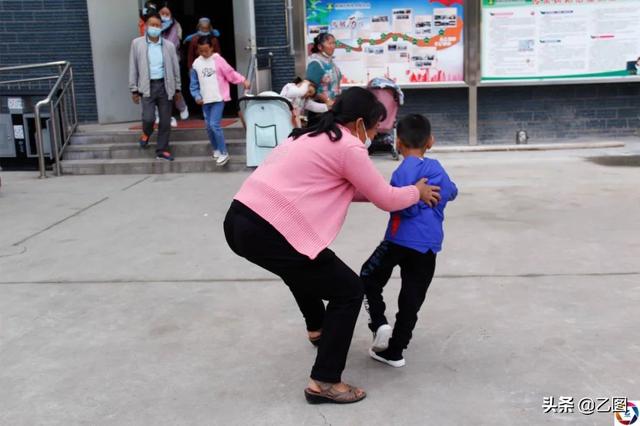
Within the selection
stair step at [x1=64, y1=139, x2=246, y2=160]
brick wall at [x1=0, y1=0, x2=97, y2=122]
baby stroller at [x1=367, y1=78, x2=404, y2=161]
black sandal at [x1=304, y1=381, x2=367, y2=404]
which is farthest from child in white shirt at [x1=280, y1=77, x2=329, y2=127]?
black sandal at [x1=304, y1=381, x2=367, y2=404]

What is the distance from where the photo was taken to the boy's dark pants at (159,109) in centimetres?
902

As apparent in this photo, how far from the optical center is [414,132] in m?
3.38

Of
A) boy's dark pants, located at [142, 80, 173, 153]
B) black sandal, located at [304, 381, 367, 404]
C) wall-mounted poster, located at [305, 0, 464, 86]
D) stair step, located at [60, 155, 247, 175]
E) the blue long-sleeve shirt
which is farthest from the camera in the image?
wall-mounted poster, located at [305, 0, 464, 86]

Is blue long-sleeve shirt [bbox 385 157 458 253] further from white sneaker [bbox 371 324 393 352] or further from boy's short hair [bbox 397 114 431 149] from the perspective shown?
white sneaker [bbox 371 324 393 352]

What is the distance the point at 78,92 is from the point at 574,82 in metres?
7.11

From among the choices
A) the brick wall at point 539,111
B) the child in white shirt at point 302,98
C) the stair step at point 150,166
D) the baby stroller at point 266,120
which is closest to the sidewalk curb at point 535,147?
the brick wall at point 539,111

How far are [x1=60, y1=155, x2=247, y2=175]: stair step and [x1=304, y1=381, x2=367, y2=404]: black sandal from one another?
6142 millimetres

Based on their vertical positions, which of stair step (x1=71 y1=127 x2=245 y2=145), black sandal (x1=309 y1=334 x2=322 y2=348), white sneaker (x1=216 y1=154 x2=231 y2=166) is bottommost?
black sandal (x1=309 y1=334 x2=322 y2=348)

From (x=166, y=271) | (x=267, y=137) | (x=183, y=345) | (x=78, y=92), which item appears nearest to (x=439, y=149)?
(x=267, y=137)

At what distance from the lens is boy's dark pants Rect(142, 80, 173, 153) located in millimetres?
9016

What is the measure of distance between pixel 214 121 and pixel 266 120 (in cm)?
72

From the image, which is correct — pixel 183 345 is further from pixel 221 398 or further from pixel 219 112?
pixel 219 112

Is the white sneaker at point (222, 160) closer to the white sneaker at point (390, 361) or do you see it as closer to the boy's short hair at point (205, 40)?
the boy's short hair at point (205, 40)

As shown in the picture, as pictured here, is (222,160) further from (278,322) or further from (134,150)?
(278,322)
